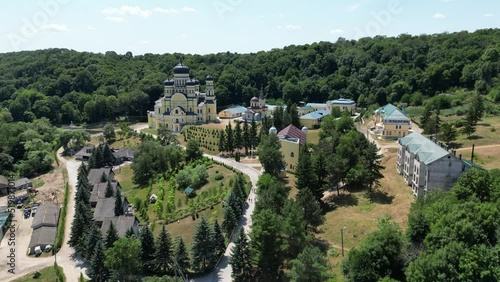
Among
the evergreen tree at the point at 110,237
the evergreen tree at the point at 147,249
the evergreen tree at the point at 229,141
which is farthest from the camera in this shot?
the evergreen tree at the point at 229,141

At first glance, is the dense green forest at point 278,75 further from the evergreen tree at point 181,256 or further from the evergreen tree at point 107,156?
the evergreen tree at point 181,256

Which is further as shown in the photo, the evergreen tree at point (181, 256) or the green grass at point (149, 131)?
the green grass at point (149, 131)

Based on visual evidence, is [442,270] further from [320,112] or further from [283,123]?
[320,112]

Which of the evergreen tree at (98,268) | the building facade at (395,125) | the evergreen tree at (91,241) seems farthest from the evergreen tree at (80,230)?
the building facade at (395,125)

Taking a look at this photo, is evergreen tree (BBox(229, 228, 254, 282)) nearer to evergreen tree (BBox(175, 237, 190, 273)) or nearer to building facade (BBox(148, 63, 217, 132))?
evergreen tree (BBox(175, 237, 190, 273))

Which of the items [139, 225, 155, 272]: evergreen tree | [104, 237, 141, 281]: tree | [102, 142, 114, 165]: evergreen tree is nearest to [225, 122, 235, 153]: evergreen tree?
[102, 142, 114, 165]: evergreen tree

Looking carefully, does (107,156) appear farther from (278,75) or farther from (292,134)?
(278,75)
